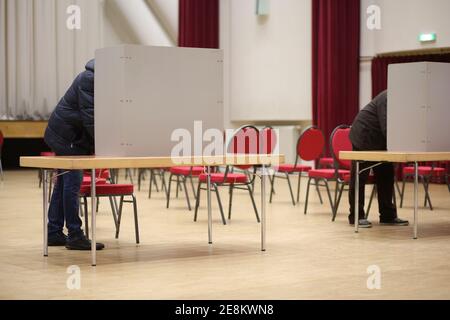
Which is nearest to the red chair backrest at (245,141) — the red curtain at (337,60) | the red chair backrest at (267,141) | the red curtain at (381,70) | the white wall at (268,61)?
the red chair backrest at (267,141)

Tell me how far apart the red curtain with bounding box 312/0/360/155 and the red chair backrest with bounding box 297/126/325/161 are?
4017mm

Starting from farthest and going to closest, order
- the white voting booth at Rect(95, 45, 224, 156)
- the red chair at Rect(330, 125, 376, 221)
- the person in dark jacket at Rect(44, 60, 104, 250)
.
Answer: the red chair at Rect(330, 125, 376, 221) < the person in dark jacket at Rect(44, 60, 104, 250) < the white voting booth at Rect(95, 45, 224, 156)

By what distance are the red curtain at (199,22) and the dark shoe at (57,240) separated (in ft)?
29.0

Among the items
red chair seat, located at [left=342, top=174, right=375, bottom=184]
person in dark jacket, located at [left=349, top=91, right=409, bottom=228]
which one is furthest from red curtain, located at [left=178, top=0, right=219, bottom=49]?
person in dark jacket, located at [left=349, top=91, right=409, bottom=228]

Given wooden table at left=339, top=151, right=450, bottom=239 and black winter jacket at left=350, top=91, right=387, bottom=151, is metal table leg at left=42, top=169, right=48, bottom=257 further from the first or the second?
black winter jacket at left=350, top=91, right=387, bottom=151

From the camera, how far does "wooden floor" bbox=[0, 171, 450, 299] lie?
3.72 meters

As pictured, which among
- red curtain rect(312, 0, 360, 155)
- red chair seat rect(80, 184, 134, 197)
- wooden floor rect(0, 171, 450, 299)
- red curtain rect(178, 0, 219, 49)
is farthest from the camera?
red curtain rect(178, 0, 219, 49)

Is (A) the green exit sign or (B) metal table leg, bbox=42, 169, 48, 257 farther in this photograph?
(A) the green exit sign

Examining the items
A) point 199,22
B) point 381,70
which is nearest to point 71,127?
point 381,70

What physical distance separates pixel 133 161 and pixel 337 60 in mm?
7690

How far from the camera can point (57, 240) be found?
5.14m

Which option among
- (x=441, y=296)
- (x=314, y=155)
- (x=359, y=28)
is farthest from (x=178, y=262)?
(x=359, y=28)

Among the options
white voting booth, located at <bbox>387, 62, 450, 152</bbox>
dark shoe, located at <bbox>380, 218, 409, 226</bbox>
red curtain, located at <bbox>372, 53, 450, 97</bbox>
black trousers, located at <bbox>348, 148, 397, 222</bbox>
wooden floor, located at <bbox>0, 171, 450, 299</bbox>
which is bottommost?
wooden floor, located at <bbox>0, 171, 450, 299</bbox>

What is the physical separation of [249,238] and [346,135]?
1.80m
